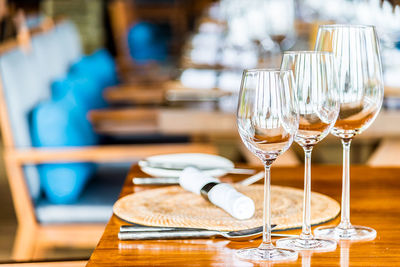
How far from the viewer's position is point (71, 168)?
7.63ft

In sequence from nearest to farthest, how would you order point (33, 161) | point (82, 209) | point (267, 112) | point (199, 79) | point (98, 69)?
point (267, 112), point (33, 161), point (82, 209), point (199, 79), point (98, 69)

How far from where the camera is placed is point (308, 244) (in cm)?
88

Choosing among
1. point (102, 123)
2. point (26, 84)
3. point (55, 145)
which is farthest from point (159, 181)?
point (102, 123)

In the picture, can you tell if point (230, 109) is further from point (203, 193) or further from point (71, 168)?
point (203, 193)

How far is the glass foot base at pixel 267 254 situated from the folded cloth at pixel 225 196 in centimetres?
12

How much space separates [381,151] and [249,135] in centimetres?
178

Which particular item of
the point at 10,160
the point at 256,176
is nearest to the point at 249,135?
the point at 256,176

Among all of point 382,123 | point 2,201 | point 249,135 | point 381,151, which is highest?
point 249,135

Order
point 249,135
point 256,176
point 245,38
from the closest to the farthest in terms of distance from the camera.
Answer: point 249,135 < point 256,176 < point 245,38

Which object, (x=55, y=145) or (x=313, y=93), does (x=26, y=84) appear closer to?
(x=55, y=145)

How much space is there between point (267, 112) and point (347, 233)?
0.86 ft

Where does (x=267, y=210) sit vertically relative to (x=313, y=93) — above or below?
below

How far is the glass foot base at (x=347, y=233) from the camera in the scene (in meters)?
0.93

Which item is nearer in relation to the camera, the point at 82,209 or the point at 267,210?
the point at 267,210
